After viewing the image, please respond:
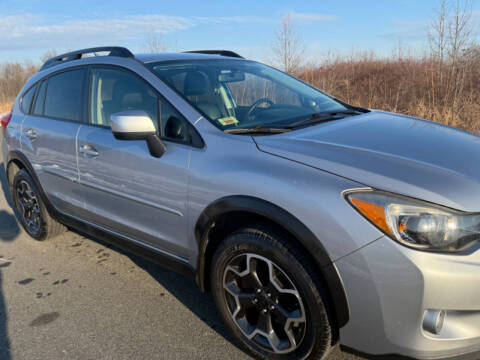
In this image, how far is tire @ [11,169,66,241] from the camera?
3936 millimetres

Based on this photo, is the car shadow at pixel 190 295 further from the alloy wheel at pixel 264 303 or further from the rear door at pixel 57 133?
the rear door at pixel 57 133

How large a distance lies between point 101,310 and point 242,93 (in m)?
1.95

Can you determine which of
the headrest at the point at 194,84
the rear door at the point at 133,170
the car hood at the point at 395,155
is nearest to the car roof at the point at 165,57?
the rear door at the point at 133,170

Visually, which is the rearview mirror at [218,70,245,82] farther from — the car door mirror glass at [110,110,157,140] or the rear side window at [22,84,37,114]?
the rear side window at [22,84,37,114]

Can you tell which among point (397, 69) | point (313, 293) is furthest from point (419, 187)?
point (397, 69)

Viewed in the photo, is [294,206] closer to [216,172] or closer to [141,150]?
[216,172]

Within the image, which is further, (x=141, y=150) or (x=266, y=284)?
(x=141, y=150)

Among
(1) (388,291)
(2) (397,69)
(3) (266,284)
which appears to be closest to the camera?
(1) (388,291)

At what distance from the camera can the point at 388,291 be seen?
1.69 meters

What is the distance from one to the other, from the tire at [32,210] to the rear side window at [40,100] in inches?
24.2

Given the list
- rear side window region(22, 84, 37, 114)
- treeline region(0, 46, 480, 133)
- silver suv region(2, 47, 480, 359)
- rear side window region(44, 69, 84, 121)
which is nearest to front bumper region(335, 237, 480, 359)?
silver suv region(2, 47, 480, 359)

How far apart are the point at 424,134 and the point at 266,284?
4.45ft

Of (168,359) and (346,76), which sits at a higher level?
(346,76)

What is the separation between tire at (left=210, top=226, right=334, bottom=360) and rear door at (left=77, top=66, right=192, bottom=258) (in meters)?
0.40
